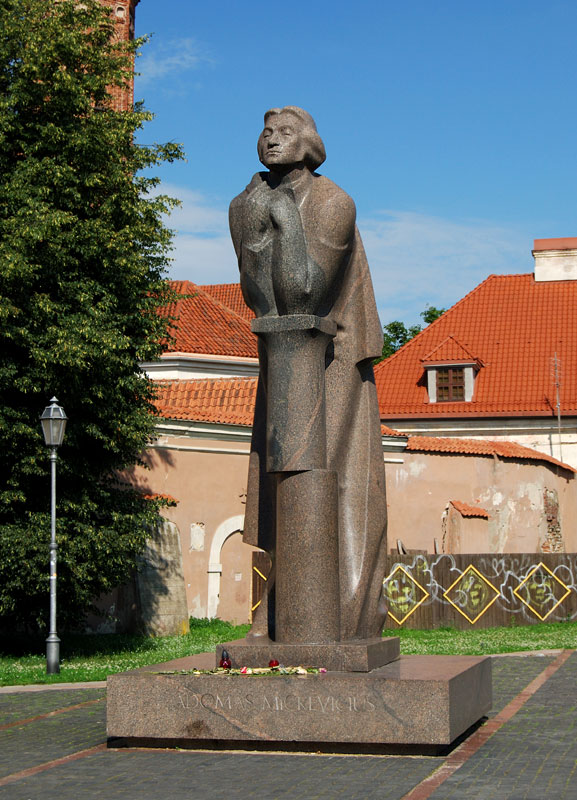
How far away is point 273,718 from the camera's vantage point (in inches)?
311

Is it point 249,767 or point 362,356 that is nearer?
point 249,767

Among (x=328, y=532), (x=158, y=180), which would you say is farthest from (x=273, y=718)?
(x=158, y=180)

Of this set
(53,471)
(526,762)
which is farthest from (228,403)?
(526,762)

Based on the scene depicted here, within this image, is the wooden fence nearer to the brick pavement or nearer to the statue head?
the brick pavement

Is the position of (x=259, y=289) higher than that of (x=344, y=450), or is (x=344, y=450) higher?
(x=259, y=289)

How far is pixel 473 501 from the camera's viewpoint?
29094 millimetres

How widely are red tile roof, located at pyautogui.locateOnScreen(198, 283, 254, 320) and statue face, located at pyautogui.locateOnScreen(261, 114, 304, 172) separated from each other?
116ft

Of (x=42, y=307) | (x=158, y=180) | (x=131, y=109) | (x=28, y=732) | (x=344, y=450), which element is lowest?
(x=28, y=732)

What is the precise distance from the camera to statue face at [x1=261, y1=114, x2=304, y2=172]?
9.23 m

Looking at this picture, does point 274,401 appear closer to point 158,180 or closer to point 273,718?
point 273,718

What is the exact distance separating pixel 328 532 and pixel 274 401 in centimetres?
112

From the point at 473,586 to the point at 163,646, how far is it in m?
7.41

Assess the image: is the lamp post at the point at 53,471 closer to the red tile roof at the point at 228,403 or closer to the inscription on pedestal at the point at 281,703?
the inscription on pedestal at the point at 281,703

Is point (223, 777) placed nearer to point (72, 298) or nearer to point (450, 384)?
point (72, 298)
